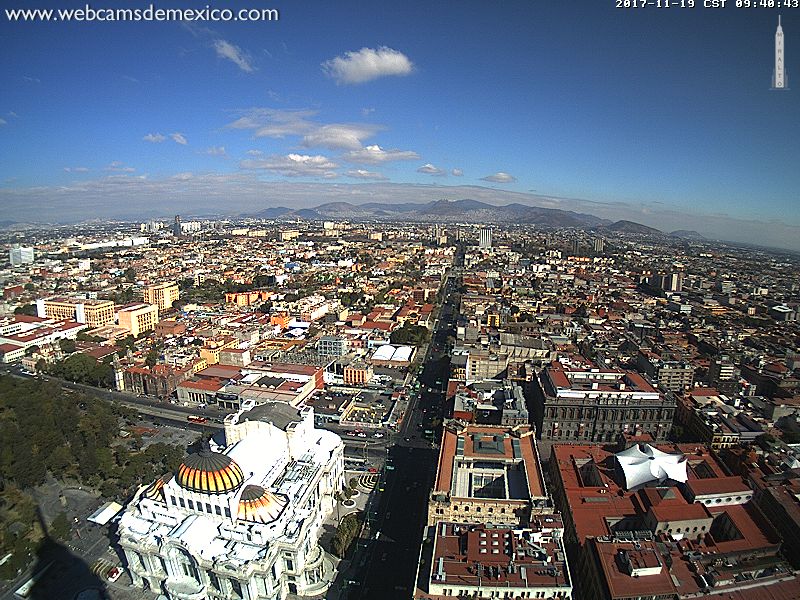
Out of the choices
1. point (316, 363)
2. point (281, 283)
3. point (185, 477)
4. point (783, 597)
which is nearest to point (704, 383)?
point (783, 597)

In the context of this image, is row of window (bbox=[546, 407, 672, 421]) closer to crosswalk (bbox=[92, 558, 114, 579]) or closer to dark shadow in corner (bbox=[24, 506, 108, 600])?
crosswalk (bbox=[92, 558, 114, 579])

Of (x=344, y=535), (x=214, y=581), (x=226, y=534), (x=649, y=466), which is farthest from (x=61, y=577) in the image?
(x=649, y=466)

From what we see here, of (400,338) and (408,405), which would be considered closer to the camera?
(408,405)

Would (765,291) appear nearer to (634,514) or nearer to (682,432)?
(682,432)

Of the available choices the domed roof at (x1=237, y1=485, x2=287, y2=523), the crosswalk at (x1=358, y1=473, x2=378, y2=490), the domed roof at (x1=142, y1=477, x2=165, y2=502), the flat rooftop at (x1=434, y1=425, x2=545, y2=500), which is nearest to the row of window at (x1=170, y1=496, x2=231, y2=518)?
the domed roof at (x1=237, y1=485, x2=287, y2=523)

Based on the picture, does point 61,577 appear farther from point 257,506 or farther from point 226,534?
point 257,506

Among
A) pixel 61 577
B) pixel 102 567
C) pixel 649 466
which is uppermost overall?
pixel 649 466
